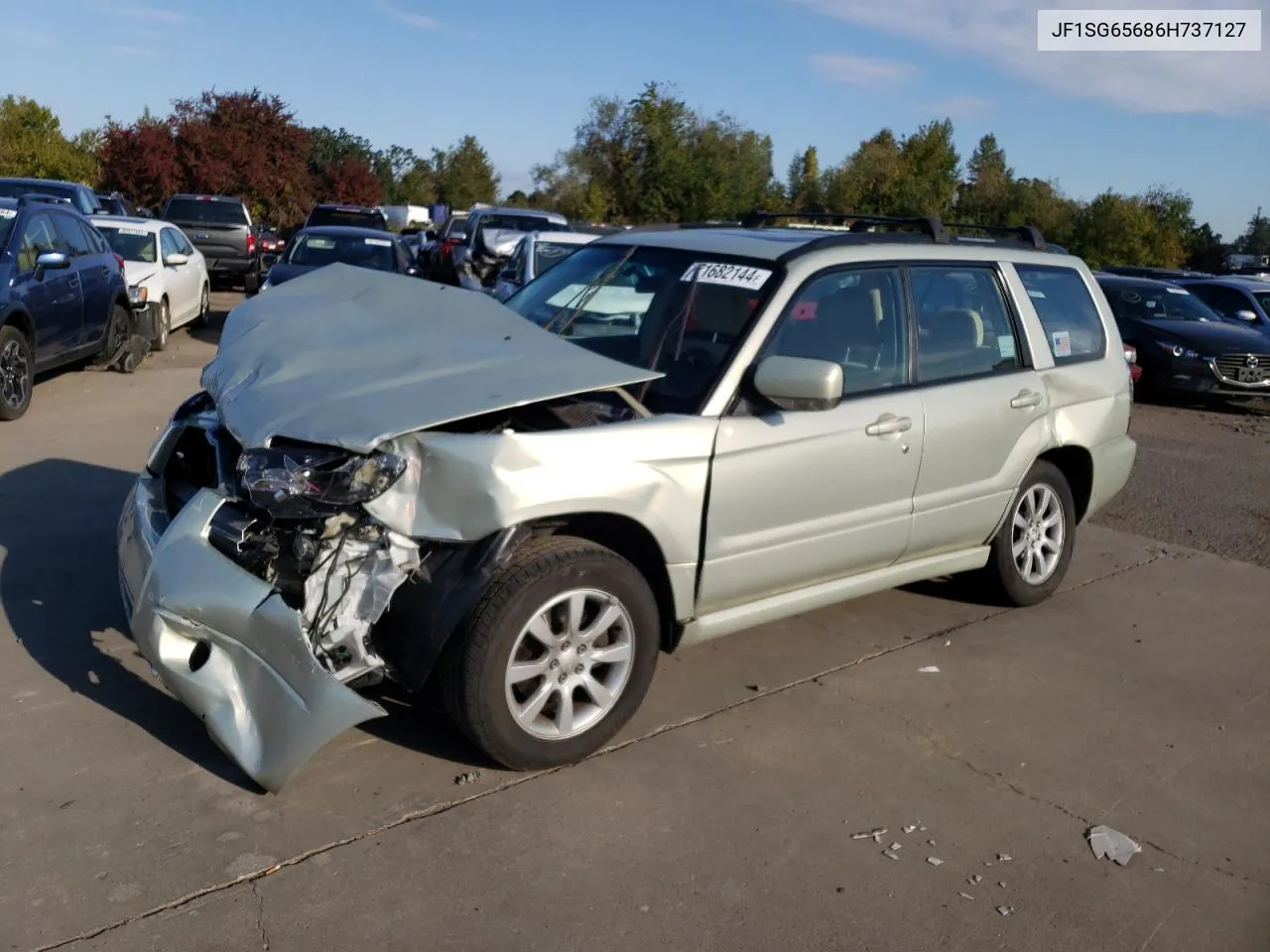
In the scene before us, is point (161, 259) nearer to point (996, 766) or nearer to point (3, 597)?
point (3, 597)

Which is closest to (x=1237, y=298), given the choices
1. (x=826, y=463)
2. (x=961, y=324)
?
(x=961, y=324)

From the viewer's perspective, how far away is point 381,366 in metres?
4.04

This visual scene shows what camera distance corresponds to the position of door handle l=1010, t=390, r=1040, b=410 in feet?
17.6

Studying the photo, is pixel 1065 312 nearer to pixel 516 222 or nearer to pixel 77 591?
pixel 77 591

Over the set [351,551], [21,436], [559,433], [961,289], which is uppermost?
[961,289]

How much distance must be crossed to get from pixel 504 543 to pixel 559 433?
406 millimetres

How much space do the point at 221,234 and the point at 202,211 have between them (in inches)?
39.6

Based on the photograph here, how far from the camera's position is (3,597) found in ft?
16.9

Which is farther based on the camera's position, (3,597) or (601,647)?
(3,597)

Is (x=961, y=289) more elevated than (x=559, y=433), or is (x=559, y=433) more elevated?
(x=961, y=289)

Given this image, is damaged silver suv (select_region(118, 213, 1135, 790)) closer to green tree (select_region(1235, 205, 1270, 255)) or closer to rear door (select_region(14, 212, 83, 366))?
rear door (select_region(14, 212, 83, 366))

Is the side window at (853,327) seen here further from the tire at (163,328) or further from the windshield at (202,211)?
the windshield at (202,211)

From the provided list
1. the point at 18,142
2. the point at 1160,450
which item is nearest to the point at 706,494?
the point at 1160,450

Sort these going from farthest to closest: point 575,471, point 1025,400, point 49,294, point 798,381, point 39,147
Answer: point 39,147 < point 49,294 < point 1025,400 < point 798,381 < point 575,471
